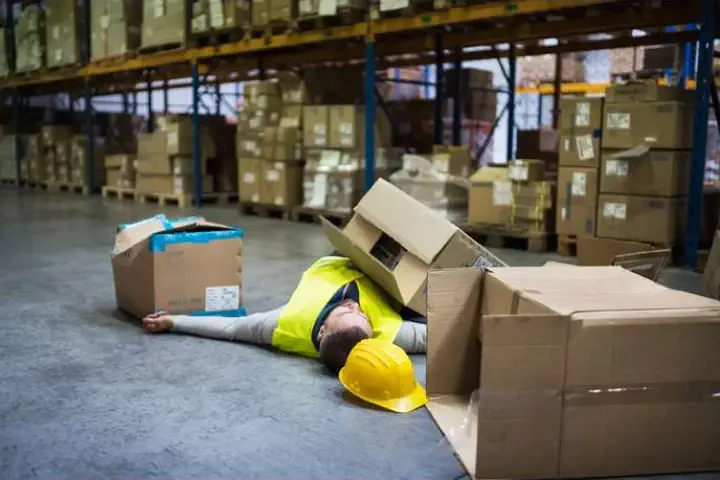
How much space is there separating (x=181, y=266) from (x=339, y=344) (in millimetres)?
1227

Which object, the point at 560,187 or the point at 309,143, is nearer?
the point at 560,187

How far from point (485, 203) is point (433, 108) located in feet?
9.62

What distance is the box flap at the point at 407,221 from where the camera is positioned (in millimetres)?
3479

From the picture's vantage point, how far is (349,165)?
8.48 metres

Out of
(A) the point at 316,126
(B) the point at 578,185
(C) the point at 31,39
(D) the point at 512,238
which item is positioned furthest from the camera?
(C) the point at 31,39

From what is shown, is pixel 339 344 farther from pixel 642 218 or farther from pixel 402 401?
pixel 642 218

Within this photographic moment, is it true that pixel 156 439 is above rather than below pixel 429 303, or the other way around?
below

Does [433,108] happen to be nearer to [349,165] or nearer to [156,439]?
[349,165]

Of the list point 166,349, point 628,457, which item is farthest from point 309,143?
point 628,457

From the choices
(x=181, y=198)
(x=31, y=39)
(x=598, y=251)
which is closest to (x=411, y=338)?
(x=598, y=251)

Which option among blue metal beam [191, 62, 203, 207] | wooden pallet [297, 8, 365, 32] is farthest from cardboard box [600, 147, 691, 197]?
blue metal beam [191, 62, 203, 207]

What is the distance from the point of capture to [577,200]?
643cm

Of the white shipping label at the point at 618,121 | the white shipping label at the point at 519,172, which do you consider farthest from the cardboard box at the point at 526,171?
the white shipping label at the point at 618,121

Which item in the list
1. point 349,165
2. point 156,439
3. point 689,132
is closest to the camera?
point 156,439
